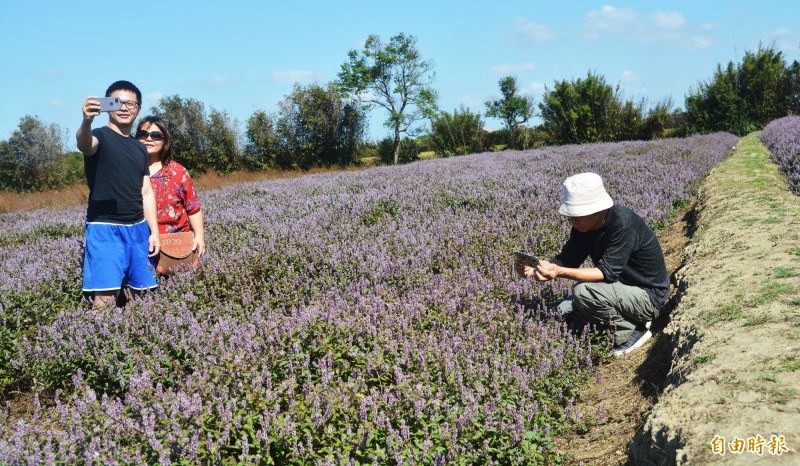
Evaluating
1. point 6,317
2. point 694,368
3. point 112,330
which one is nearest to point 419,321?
point 694,368

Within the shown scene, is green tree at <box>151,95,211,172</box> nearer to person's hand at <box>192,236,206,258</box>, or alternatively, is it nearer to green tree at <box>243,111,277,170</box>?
green tree at <box>243,111,277,170</box>

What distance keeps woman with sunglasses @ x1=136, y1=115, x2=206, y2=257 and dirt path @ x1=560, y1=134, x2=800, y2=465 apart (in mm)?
3814

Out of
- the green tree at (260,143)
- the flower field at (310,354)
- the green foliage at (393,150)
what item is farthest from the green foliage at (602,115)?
the flower field at (310,354)

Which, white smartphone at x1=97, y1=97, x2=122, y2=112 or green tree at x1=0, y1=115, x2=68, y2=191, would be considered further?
green tree at x1=0, y1=115, x2=68, y2=191

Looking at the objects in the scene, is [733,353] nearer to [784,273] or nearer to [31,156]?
[784,273]

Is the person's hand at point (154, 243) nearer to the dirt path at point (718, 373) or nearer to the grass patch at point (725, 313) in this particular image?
the dirt path at point (718, 373)

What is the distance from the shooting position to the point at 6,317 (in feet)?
14.0

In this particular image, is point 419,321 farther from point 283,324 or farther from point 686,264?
point 686,264

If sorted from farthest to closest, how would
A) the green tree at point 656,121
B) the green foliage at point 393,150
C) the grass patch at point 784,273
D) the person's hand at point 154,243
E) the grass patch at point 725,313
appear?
1. the green foliage at point 393,150
2. the green tree at point 656,121
3. the person's hand at point 154,243
4. the grass patch at point 784,273
5. the grass patch at point 725,313

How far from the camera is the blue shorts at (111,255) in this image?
4145 mm

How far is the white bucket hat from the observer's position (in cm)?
374

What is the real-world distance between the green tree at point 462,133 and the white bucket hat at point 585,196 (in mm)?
28308

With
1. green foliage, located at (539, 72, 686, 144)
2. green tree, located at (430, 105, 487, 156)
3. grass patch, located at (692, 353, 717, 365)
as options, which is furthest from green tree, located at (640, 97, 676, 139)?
grass patch, located at (692, 353, 717, 365)

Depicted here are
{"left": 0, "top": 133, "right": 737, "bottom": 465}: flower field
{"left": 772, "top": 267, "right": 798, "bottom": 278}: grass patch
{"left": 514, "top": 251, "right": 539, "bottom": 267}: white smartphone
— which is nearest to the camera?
{"left": 0, "top": 133, "right": 737, "bottom": 465}: flower field
